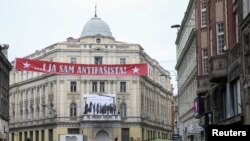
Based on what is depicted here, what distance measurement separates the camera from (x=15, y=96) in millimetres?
122438

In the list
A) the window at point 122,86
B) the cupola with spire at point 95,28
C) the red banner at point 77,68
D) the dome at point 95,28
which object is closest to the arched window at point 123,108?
the window at point 122,86

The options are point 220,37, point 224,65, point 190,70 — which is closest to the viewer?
point 224,65

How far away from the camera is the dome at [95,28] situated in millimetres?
107625

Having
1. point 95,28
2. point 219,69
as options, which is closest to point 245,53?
point 219,69

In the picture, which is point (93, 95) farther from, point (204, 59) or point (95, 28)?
point (204, 59)

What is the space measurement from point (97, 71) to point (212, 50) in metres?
9.17

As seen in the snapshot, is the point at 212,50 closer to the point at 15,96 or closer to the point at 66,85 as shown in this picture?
the point at 66,85

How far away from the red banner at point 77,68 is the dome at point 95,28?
207 ft

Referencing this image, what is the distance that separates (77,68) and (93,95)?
58660 millimetres

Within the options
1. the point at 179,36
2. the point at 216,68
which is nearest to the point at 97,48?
the point at 179,36

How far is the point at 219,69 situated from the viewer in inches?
1396

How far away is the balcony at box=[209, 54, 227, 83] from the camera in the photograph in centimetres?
3503

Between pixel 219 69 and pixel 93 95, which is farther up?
pixel 93 95

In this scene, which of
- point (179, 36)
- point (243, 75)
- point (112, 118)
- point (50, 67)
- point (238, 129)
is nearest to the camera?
point (238, 129)
